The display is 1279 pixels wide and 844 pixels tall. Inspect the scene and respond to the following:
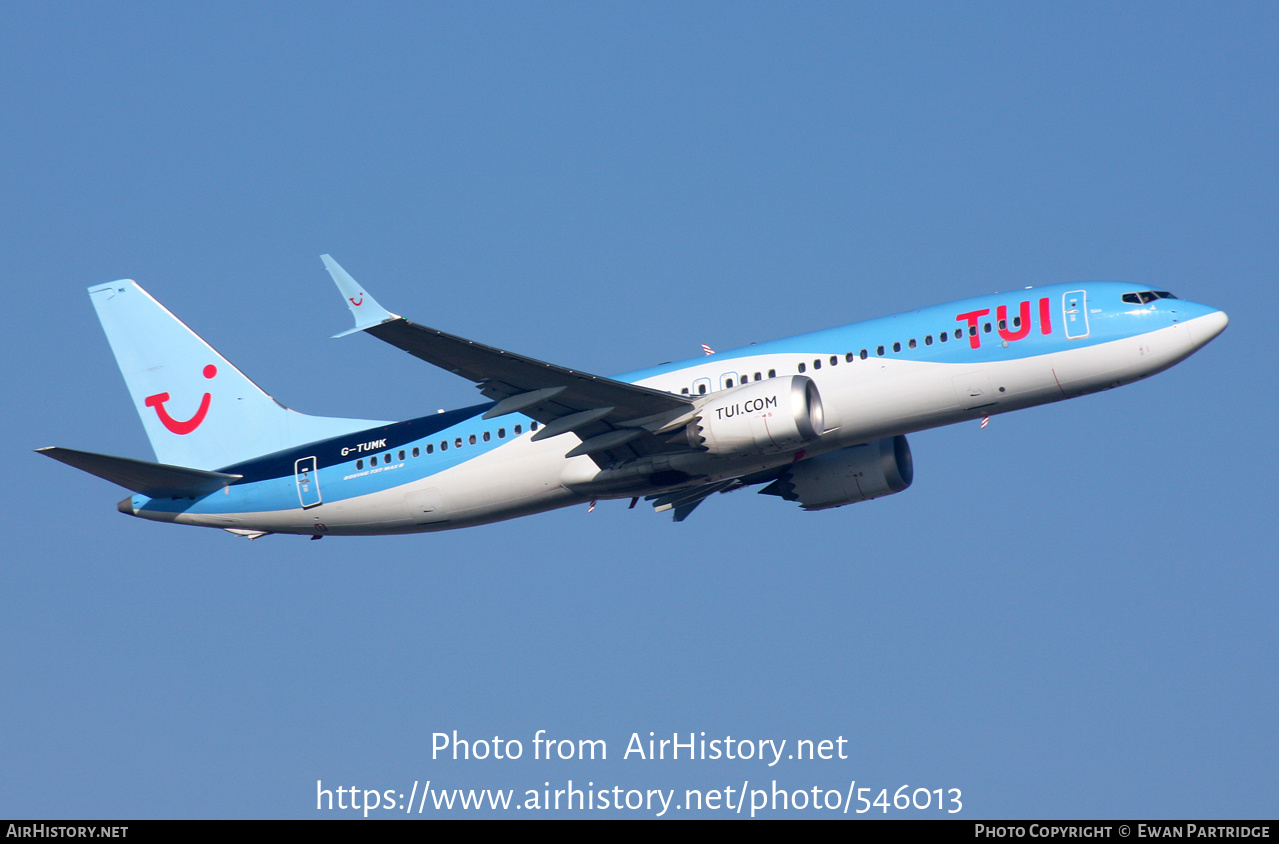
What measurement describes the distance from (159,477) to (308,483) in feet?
14.3

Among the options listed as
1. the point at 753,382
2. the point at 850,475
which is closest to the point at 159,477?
the point at 753,382

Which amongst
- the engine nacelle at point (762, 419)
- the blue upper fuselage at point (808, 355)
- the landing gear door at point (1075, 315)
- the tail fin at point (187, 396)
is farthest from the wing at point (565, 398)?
the landing gear door at point (1075, 315)

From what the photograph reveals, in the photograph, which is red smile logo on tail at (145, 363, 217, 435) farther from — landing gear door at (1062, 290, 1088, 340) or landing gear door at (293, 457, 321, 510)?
landing gear door at (1062, 290, 1088, 340)

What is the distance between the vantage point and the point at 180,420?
1718 inches

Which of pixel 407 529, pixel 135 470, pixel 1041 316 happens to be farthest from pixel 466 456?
pixel 1041 316

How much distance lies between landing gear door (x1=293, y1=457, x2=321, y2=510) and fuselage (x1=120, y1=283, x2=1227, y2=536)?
4cm

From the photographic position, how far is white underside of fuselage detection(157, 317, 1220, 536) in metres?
34.8

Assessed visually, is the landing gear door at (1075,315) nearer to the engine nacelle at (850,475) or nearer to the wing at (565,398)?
the engine nacelle at (850,475)

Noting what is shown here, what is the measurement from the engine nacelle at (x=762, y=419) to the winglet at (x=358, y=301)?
9.05m

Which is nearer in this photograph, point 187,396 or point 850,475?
point 850,475

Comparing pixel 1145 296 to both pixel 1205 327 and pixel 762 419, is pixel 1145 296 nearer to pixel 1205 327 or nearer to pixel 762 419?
pixel 1205 327

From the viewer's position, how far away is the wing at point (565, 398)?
1299 inches
